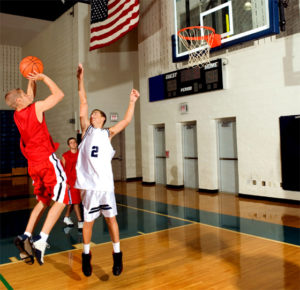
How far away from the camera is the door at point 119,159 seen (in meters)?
13.2

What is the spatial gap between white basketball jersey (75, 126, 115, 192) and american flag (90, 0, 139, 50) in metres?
6.97

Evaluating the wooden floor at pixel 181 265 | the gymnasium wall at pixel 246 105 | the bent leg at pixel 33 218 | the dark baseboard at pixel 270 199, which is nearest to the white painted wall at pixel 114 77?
the gymnasium wall at pixel 246 105

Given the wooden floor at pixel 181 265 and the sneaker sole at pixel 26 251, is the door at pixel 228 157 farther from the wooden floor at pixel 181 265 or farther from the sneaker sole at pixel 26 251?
the sneaker sole at pixel 26 251

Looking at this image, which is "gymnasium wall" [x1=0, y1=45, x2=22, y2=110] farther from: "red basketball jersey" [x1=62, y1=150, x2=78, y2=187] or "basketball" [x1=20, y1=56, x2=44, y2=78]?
"basketball" [x1=20, y1=56, x2=44, y2=78]

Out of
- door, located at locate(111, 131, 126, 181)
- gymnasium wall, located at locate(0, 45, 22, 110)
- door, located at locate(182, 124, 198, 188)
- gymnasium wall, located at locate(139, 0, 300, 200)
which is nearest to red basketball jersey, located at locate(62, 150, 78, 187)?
gymnasium wall, located at locate(139, 0, 300, 200)

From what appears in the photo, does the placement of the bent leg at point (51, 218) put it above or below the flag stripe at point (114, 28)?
below

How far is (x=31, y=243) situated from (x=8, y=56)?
15.3m

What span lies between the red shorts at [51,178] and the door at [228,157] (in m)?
6.52

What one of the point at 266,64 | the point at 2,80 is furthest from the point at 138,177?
the point at 2,80

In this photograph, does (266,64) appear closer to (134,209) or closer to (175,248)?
(134,209)

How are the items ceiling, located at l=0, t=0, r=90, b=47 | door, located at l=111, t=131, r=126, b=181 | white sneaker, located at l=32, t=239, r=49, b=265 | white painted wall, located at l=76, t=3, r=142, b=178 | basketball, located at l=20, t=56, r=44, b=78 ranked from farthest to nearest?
door, located at l=111, t=131, r=126, b=181 → ceiling, located at l=0, t=0, r=90, b=47 → white painted wall, located at l=76, t=3, r=142, b=178 → basketball, located at l=20, t=56, r=44, b=78 → white sneaker, located at l=32, t=239, r=49, b=265

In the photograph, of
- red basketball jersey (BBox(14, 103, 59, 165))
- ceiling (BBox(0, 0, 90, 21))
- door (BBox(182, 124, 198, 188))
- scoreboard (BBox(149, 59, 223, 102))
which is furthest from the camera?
ceiling (BBox(0, 0, 90, 21))

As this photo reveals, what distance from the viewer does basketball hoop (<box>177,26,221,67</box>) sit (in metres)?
7.92

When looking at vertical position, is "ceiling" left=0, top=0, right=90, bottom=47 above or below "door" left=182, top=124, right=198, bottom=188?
above
